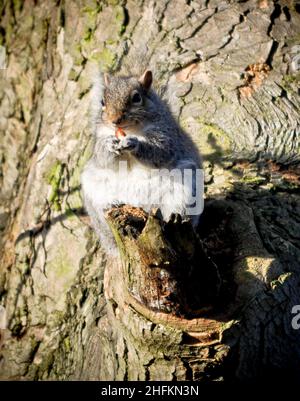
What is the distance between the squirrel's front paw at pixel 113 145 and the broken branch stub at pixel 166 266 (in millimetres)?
611

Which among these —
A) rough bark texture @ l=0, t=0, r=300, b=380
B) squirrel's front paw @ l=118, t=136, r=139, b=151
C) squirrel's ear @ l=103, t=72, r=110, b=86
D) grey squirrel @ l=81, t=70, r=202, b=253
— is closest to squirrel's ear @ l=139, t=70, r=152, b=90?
grey squirrel @ l=81, t=70, r=202, b=253

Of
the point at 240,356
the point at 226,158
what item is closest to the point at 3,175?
the point at 226,158

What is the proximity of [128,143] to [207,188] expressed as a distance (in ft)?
1.86

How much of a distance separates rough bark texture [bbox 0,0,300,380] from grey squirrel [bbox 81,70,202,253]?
216mm

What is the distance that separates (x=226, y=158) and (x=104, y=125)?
802 mm

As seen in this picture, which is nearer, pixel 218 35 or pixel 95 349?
pixel 95 349

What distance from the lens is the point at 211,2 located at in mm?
3646

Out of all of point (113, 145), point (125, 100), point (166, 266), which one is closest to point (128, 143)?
point (113, 145)

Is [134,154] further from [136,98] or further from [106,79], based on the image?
[106,79]

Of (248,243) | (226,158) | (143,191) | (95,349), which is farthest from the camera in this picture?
(226,158)

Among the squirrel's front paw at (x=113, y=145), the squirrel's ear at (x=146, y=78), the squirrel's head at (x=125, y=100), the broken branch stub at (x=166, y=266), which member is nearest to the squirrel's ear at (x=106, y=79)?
the squirrel's head at (x=125, y=100)

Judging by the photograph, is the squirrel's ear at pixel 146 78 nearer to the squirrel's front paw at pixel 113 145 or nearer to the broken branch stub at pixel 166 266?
the squirrel's front paw at pixel 113 145

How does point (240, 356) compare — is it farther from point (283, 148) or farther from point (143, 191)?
point (283, 148)

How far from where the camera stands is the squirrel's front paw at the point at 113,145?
8.68ft
